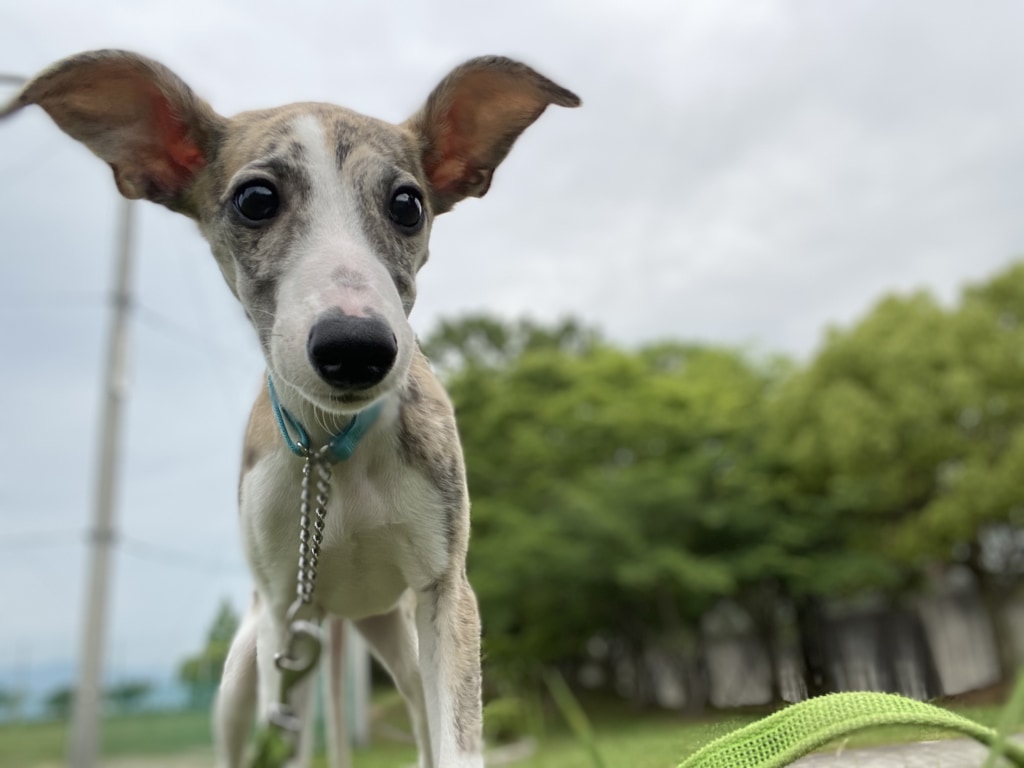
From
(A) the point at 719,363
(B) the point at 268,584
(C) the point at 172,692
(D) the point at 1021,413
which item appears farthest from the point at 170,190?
(A) the point at 719,363

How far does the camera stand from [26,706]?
10641 millimetres

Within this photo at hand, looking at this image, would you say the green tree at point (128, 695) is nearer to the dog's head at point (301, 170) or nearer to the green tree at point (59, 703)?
the green tree at point (59, 703)

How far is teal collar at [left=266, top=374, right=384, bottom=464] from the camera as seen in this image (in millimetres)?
1456

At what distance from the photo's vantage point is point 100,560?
988cm

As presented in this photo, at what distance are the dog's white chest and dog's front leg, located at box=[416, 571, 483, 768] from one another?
56 millimetres

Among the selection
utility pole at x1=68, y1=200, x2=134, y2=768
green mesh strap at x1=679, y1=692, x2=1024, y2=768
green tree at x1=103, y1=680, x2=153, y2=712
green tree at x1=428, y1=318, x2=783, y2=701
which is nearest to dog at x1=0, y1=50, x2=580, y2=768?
green mesh strap at x1=679, y1=692, x2=1024, y2=768

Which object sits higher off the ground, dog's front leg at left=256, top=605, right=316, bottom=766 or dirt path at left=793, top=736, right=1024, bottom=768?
dog's front leg at left=256, top=605, right=316, bottom=766

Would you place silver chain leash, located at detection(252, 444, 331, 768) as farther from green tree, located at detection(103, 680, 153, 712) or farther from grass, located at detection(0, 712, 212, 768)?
green tree, located at detection(103, 680, 153, 712)

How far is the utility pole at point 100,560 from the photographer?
9656 mm

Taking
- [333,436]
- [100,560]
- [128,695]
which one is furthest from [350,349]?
[128,695]

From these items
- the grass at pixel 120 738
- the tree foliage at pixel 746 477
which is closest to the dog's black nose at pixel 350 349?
the grass at pixel 120 738

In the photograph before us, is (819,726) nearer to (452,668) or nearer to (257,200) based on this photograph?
(452,668)

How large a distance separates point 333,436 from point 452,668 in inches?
17.1

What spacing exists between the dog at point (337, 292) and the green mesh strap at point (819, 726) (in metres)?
0.47
